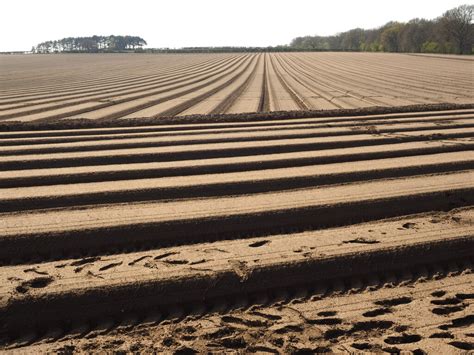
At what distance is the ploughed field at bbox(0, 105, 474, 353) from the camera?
2.03 m

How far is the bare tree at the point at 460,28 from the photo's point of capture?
43188 mm

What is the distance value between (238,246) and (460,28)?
51.1 meters

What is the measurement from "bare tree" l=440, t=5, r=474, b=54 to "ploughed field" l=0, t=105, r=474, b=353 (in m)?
46.9

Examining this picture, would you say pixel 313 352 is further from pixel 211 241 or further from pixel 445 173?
pixel 445 173

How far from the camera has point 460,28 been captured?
43688 mm

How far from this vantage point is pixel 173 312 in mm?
2191

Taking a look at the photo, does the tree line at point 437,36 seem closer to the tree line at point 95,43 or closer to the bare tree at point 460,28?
the bare tree at point 460,28

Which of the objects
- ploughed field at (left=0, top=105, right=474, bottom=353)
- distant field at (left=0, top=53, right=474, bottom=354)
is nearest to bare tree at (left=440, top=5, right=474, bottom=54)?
distant field at (left=0, top=53, right=474, bottom=354)

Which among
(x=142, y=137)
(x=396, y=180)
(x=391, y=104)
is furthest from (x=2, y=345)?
(x=391, y=104)

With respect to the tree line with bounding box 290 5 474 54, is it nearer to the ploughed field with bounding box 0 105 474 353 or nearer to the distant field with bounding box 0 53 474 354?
the distant field with bounding box 0 53 474 354

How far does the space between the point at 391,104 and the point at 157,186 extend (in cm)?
652

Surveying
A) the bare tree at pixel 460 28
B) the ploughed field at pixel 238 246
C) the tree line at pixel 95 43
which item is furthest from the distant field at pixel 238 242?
the tree line at pixel 95 43

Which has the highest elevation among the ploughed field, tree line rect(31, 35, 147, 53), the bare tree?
tree line rect(31, 35, 147, 53)

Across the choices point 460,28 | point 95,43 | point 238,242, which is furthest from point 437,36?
point 95,43
